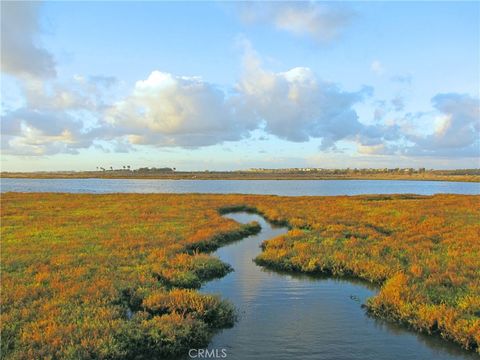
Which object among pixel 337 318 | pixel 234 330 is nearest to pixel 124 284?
pixel 234 330

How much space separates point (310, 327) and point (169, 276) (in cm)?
723

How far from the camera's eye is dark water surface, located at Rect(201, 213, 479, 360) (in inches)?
431

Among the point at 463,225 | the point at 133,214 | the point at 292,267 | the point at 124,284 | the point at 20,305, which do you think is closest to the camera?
the point at 20,305

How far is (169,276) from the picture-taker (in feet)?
55.1

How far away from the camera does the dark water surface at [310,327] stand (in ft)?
35.9

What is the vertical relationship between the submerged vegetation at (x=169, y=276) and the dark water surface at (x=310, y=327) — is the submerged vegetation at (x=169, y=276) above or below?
above

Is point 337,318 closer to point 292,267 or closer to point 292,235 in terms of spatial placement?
point 292,267

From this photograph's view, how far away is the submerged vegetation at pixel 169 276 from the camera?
1099cm

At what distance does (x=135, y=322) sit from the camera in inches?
464

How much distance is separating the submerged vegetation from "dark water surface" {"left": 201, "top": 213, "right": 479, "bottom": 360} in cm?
67

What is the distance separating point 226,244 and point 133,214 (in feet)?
53.4

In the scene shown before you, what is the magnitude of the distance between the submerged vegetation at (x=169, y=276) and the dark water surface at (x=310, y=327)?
671mm

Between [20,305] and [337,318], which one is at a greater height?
[20,305]

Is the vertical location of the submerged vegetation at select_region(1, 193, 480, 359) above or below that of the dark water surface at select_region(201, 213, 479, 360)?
above
